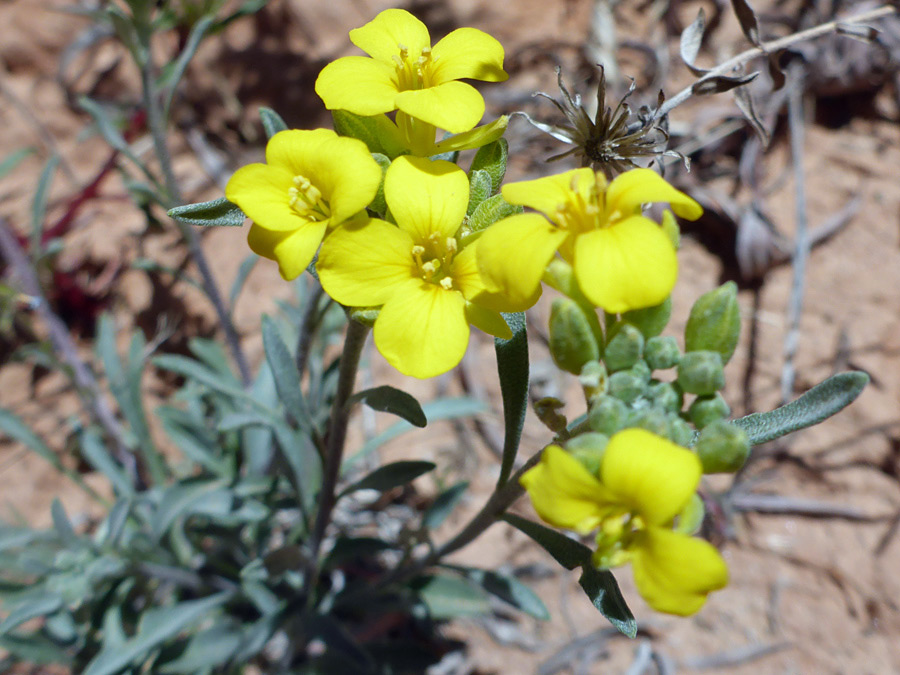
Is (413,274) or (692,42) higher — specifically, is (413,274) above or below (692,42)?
below

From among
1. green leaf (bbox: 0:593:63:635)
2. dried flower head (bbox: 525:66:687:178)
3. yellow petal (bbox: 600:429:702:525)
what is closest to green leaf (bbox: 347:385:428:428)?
yellow petal (bbox: 600:429:702:525)

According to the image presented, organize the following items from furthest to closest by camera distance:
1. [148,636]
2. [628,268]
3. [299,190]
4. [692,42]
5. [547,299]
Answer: [547,299], [148,636], [692,42], [299,190], [628,268]

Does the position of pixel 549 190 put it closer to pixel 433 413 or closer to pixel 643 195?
pixel 643 195

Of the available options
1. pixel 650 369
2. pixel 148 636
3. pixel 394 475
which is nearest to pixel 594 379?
pixel 650 369

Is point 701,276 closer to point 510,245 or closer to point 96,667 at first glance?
point 510,245

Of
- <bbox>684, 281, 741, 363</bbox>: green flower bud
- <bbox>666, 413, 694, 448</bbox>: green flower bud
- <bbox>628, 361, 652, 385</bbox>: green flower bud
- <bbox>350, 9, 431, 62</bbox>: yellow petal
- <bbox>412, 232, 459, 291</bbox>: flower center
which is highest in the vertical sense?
<bbox>350, 9, 431, 62</bbox>: yellow petal

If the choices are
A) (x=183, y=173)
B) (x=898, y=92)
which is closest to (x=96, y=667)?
(x=183, y=173)

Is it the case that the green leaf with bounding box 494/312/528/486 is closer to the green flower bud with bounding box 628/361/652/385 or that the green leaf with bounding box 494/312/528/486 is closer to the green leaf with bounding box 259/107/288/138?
the green flower bud with bounding box 628/361/652/385
